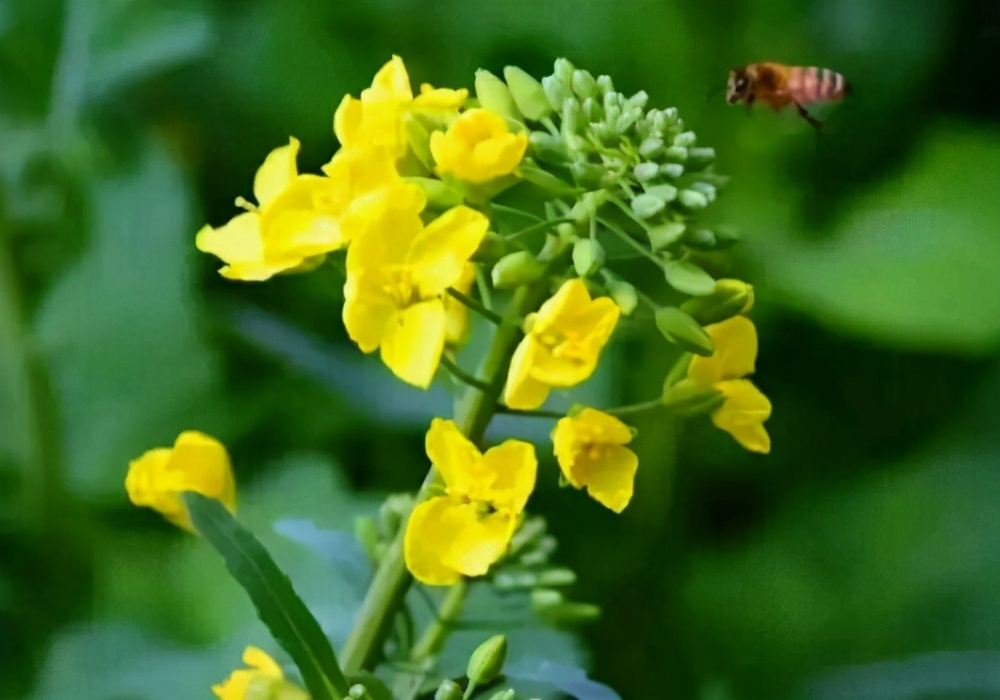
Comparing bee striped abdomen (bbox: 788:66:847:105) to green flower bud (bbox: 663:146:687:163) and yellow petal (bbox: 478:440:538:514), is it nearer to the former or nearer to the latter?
green flower bud (bbox: 663:146:687:163)

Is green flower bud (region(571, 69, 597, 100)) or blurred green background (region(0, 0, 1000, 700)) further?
blurred green background (region(0, 0, 1000, 700))

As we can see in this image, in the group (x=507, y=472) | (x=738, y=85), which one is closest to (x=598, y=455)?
(x=507, y=472)

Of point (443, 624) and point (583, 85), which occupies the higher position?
point (583, 85)

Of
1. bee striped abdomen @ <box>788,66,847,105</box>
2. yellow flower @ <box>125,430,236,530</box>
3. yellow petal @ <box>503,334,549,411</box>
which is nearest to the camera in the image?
yellow petal @ <box>503,334,549,411</box>

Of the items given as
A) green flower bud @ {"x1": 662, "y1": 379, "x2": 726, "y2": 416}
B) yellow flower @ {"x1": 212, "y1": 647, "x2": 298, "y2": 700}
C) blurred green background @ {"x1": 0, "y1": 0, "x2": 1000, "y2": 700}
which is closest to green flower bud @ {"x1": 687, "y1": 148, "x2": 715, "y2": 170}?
green flower bud @ {"x1": 662, "y1": 379, "x2": 726, "y2": 416}

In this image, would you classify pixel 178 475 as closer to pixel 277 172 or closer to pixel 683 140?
pixel 277 172

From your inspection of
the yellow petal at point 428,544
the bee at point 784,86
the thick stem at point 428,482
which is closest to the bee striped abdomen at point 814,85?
the bee at point 784,86

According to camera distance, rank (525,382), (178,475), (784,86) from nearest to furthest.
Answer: (525,382), (178,475), (784,86)
